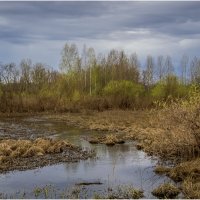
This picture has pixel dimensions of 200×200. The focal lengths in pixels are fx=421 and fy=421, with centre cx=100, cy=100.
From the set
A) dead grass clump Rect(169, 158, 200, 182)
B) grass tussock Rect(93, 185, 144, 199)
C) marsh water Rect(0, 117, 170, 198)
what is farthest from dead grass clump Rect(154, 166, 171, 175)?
grass tussock Rect(93, 185, 144, 199)

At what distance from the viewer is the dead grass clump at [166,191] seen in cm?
1332

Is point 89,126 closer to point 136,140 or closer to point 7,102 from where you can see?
point 136,140

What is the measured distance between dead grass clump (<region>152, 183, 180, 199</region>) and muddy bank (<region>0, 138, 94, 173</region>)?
6.09 meters

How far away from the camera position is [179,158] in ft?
61.9

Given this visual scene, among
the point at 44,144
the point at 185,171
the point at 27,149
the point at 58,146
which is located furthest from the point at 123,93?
the point at 185,171

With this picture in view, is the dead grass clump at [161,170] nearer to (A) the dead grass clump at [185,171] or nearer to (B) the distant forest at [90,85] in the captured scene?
(A) the dead grass clump at [185,171]

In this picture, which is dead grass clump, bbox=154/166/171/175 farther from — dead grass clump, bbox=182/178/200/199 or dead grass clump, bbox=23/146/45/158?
dead grass clump, bbox=23/146/45/158

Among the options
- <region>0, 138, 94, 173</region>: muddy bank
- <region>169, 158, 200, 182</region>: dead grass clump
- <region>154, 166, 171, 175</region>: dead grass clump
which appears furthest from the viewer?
<region>0, 138, 94, 173</region>: muddy bank

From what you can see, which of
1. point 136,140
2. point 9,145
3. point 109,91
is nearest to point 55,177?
point 9,145

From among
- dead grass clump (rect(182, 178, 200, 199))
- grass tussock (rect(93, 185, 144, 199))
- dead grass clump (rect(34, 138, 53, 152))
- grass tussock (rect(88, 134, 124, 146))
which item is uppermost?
dead grass clump (rect(34, 138, 53, 152))

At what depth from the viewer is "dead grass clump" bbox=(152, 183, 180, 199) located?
43.7ft

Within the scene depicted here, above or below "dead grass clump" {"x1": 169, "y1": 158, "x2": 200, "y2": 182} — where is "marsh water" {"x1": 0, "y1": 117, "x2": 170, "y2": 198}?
below

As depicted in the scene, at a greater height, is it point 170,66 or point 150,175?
point 170,66

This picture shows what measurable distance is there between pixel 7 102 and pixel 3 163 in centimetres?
3144
